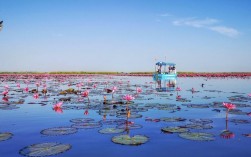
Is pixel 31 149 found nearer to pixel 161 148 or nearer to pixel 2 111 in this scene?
pixel 161 148

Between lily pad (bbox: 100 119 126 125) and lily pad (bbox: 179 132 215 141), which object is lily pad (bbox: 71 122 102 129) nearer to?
lily pad (bbox: 100 119 126 125)

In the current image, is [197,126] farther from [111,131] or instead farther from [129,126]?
[111,131]

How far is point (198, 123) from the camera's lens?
862 centimetres

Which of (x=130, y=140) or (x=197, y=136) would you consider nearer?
(x=130, y=140)

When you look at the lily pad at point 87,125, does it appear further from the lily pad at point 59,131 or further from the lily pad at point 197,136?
the lily pad at point 197,136

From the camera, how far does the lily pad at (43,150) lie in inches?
205

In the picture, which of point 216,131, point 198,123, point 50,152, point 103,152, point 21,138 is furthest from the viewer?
point 198,123

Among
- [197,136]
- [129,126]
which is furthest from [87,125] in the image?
[197,136]

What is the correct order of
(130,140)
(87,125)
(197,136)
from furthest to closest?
(87,125)
(197,136)
(130,140)

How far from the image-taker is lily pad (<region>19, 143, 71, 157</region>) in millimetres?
5195

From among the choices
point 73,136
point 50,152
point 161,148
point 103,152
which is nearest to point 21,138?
point 73,136

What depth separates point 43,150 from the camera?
5355mm

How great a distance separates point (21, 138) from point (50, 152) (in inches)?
75.5

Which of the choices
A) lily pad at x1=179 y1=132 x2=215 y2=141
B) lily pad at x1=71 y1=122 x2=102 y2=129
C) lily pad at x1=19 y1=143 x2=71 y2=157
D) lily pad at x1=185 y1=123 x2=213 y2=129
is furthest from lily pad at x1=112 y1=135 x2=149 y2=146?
lily pad at x1=185 y1=123 x2=213 y2=129
